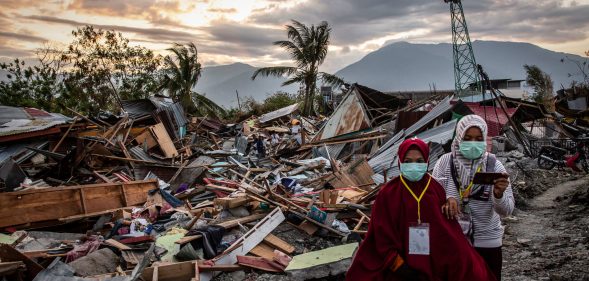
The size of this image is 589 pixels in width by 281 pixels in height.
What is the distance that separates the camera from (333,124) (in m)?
13.6

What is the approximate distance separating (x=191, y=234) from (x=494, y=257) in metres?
3.90

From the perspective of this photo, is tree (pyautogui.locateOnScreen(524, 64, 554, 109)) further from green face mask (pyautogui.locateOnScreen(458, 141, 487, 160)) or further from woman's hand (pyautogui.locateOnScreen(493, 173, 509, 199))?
woman's hand (pyautogui.locateOnScreen(493, 173, 509, 199))

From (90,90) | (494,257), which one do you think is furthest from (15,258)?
(90,90)

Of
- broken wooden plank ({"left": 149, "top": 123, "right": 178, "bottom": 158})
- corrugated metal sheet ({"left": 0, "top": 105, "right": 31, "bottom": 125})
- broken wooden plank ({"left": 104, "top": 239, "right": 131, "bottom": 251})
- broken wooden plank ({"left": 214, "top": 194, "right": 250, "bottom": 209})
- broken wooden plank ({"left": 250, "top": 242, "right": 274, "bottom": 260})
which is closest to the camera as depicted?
broken wooden plank ({"left": 104, "top": 239, "right": 131, "bottom": 251})

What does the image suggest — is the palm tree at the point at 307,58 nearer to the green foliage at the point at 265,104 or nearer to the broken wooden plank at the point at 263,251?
the green foliage at the point at 265,104

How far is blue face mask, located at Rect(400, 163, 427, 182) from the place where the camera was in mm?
2605

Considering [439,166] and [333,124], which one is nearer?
[439,166]

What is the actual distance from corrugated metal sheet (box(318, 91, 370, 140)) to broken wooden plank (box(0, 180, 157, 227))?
702cm

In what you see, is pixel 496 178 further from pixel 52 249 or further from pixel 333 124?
pixel 333 124

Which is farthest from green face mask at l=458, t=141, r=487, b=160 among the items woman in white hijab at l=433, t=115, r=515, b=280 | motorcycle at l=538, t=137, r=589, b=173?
motorcycle at l=538, t=137, r=589, b=173

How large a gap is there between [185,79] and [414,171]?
21.5 meters

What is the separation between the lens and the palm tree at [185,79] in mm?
22500

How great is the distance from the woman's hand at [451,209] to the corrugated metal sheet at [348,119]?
32.9ft

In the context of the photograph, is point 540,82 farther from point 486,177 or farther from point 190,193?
point 486,177
